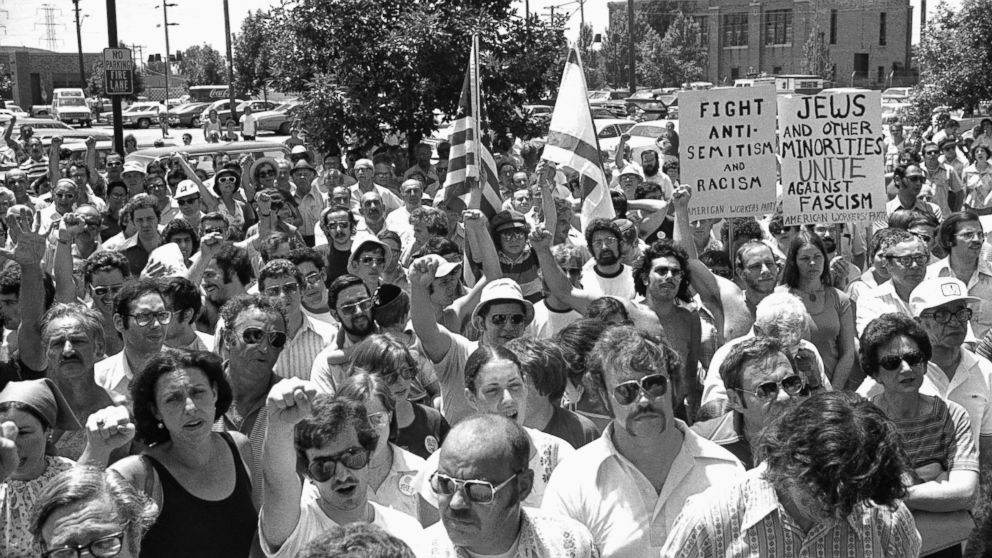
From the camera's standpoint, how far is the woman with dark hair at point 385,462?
13.7 ft

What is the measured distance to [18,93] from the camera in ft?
269

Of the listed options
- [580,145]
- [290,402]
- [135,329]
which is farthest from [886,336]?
[580,145]

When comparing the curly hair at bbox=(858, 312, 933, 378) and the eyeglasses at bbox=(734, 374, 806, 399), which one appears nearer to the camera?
the eyeglasses at bbox=(734, 374, 806, 399)

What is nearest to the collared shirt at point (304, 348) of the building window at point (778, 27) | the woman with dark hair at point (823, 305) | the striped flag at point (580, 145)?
the woman with dark hair at point (823, 305)

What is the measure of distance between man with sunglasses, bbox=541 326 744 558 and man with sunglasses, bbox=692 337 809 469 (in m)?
0.43

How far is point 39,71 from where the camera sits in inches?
3450

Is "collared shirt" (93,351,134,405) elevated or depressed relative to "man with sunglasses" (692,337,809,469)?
depressed

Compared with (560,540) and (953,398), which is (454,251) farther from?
(560,540)

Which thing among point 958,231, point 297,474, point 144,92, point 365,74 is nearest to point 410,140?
point 365,74

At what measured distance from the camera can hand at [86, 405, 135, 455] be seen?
12.0 feet

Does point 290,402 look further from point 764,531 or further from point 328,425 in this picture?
point 764,531

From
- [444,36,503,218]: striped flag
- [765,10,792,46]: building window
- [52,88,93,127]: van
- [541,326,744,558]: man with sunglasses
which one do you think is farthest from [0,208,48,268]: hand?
[765,10,792,46]: building window

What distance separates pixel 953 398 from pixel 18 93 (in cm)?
8539

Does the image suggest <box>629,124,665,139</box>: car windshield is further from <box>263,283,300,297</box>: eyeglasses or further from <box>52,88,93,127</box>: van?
<box>52,88,93,127</box>: van
